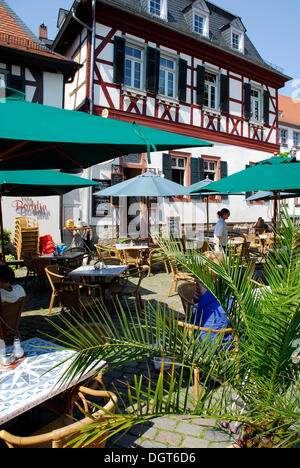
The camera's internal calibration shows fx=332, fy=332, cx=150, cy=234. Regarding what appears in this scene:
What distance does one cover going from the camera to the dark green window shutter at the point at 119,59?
11672mm

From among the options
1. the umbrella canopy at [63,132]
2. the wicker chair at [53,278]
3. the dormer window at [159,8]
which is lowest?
the wicker chair at [53,278]

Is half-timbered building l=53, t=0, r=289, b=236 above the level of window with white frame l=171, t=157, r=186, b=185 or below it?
above

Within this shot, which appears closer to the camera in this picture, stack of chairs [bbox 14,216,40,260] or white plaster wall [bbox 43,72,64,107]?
stack of chairs [bbox 14,216,40,260]

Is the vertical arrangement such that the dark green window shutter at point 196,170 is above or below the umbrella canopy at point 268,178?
above

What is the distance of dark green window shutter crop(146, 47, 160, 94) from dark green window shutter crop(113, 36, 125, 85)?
43.3 inches

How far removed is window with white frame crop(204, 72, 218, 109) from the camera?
14.7 metres

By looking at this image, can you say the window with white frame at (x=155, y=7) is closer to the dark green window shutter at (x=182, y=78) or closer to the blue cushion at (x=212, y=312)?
the dark green window shutter at (x=182, y=78)

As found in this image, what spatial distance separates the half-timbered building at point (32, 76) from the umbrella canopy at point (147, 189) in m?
3.58

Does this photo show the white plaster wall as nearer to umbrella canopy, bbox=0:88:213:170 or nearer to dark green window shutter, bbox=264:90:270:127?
umbrella canopy, bbox=0:88:213:170

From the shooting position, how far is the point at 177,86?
44.5 ft

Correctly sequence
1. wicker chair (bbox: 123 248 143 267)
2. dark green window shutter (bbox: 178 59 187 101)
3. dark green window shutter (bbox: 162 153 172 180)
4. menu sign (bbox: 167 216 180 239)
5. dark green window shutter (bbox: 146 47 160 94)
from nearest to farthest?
1. wicker chair (bbox: 123 248 143 267)
2. dark green window shutter (bbox: 146 47 160 94)
3. dark green window shutter (bbox: 162 153 172 180)
4. menu sign (bbox: 167 216 180 239)
5. dark green window shutter (bbox: 178 59 187 101)

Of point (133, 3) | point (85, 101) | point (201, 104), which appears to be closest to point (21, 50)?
point (85, 101)

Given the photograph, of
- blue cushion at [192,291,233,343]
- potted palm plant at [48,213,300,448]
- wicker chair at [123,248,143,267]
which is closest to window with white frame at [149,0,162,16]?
wicker chair at [123,248,143,267]

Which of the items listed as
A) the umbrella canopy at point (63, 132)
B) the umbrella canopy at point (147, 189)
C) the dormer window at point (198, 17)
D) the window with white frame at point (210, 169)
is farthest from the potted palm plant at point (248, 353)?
the dormer window at point (198, 17)
